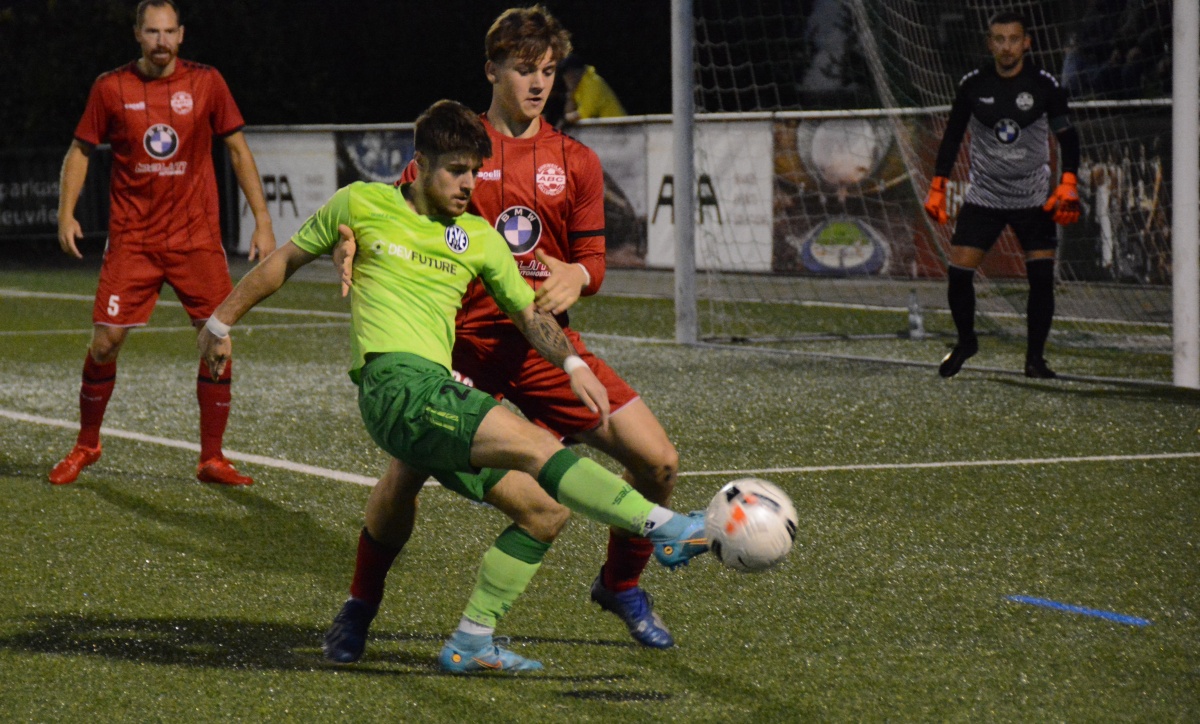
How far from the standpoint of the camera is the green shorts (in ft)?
12.4

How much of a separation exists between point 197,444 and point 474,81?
17.4 m

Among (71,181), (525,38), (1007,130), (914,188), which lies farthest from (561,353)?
(914,188)

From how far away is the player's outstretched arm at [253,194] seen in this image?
21.2ft

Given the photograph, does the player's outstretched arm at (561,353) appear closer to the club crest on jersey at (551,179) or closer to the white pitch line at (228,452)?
the club crest on jersey at (551,179)

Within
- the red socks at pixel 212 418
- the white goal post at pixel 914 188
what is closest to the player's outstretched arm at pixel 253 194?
the red socks at pixel 212 418

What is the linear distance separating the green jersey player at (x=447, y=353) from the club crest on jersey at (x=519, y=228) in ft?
1.22

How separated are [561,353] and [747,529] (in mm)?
700

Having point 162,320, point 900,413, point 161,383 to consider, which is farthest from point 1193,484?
point 162,320

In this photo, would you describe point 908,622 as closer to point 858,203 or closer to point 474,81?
point 858,203

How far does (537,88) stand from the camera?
441 cm

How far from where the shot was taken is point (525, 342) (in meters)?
4.44

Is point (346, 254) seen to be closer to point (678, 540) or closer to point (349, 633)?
point (349, 633)

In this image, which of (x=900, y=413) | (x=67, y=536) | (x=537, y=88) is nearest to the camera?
(x=537, y=88)

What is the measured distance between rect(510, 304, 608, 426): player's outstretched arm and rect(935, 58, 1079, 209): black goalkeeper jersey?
5561 millimetres
